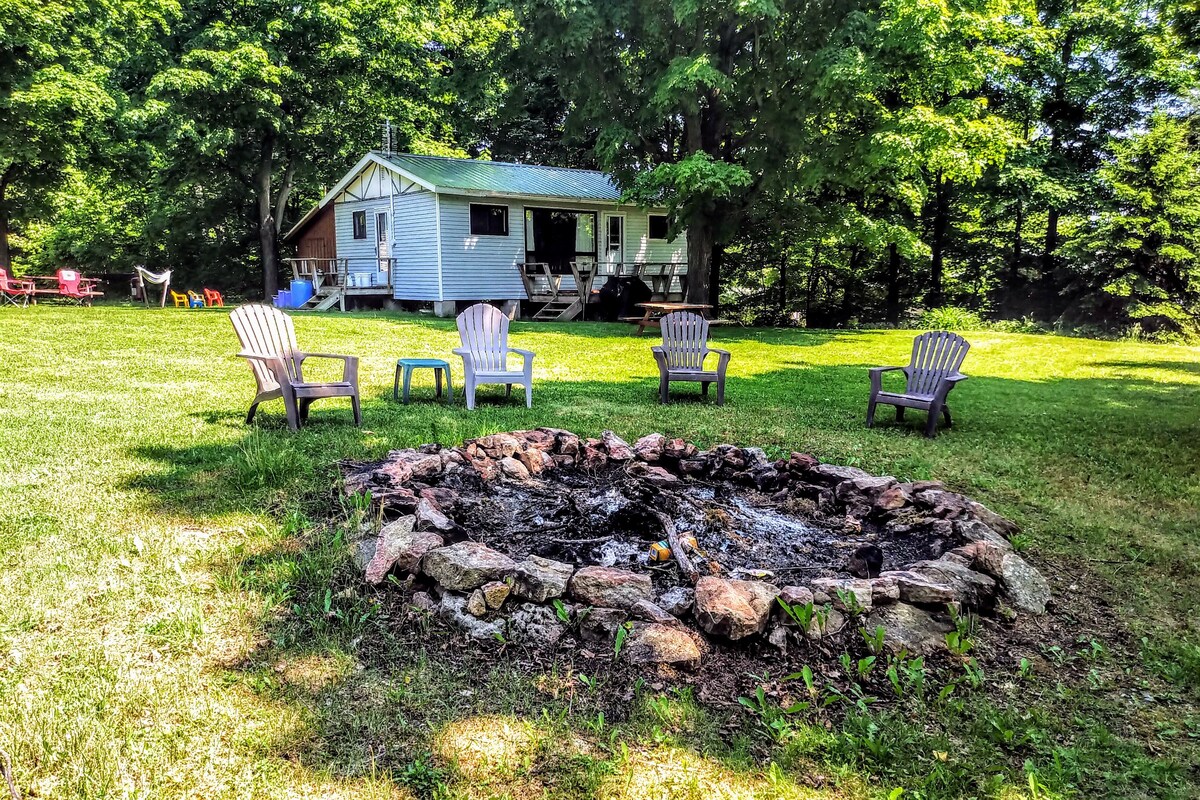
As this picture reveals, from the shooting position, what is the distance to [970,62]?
13.2m

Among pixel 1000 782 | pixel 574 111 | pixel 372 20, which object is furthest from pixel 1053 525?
pixel 372 20

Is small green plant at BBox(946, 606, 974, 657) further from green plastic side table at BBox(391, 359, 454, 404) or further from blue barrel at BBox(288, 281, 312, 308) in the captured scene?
blue barrel at BBox(288, 281, 312, 308)

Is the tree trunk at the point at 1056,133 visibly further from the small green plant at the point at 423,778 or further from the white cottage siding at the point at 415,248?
the small green plant at the point at 423,778

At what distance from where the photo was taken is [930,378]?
6355mm

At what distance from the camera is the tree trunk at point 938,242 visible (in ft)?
68.4

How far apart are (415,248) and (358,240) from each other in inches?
124

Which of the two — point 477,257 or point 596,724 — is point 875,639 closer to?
point 596,724

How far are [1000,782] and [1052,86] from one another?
2314cm

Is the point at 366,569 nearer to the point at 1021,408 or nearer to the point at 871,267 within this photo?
the point at 1021,408

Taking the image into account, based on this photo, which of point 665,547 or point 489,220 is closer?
point 665,547

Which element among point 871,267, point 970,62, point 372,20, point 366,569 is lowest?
point 366,569

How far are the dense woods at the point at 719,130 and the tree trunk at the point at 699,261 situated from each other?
2.6 inches

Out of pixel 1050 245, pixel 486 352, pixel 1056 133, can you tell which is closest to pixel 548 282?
pixel 486 352

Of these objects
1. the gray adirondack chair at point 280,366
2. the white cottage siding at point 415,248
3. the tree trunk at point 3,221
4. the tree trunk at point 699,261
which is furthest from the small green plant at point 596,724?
the tree trunk at point 3,221
